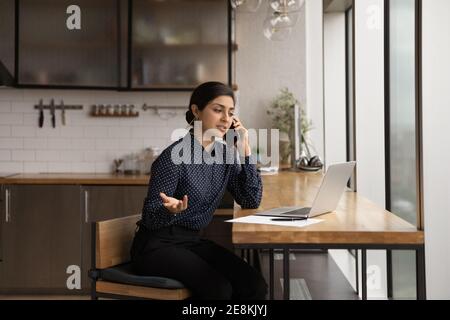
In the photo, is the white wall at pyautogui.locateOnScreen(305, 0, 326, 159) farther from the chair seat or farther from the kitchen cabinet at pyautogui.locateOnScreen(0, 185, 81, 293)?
the chair seat

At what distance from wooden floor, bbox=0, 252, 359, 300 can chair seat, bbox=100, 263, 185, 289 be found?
1168mm

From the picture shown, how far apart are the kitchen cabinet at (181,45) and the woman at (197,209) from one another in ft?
7.64

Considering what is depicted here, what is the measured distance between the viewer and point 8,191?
15.8 feet

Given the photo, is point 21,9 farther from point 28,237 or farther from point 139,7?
point 28,237

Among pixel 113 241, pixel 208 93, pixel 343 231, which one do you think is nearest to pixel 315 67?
pixel 208 93

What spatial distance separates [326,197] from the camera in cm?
245

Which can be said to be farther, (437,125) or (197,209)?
(437,125)

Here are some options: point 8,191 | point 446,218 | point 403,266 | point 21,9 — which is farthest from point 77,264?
point 446,218

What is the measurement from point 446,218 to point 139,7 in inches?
127

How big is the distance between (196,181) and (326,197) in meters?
0.58

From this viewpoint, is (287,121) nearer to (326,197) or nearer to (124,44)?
(124,44)

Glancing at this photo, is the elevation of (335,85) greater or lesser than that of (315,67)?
lesser

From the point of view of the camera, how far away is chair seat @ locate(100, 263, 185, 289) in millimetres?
2408

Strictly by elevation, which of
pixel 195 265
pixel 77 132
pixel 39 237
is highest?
pixel 77 132
